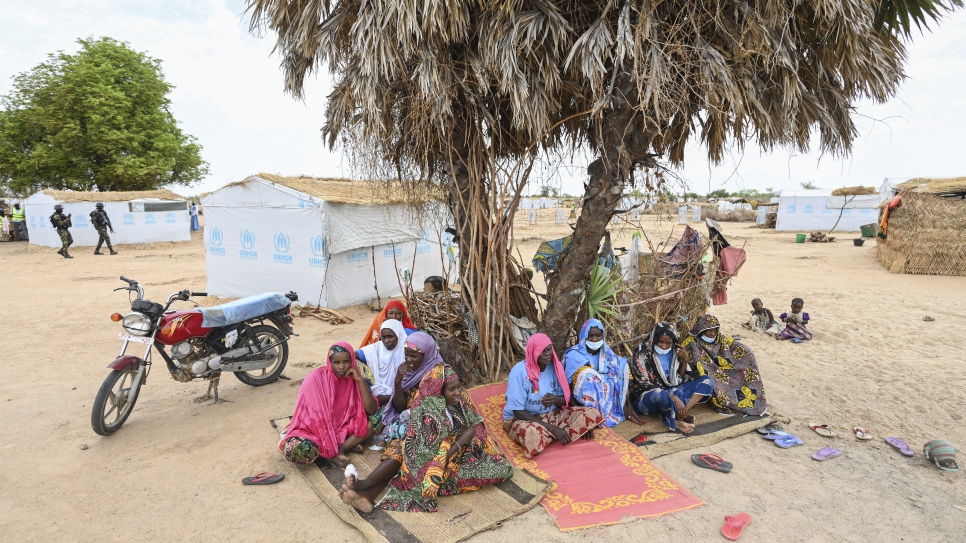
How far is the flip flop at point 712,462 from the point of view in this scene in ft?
12.3

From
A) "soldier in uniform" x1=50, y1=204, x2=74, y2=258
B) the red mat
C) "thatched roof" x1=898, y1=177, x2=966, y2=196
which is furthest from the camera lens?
"soldier in uniform" x1=50, y1=204, x2=74, y2=258

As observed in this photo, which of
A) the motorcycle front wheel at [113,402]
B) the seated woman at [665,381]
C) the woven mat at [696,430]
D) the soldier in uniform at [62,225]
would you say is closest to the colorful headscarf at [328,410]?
the motorcycle front wheel at [113,402]

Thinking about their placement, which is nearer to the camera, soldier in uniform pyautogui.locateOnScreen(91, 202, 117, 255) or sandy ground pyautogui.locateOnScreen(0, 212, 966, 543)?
sandy ground pyautogui.locateOnScreen(0, 212, 966, 543)

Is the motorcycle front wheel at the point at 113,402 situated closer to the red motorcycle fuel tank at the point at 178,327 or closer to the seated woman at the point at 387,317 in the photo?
the red motorcycle fuel tank at the point at 178,327

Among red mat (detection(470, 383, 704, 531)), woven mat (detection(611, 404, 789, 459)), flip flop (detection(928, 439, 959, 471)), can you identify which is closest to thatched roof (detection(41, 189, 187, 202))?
red mat (detection(470, 383, 704, 531))

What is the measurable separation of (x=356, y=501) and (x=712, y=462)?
Answer: 8.44 ft

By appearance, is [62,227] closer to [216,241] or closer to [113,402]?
[216,241]

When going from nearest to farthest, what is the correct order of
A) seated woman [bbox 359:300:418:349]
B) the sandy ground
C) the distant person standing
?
the sandy ground
seated woman [bbox 359:300:418:349]
the distant person standing

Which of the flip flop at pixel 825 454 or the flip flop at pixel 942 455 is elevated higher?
the flip flop at pixel 942 455

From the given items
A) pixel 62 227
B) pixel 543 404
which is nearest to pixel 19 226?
pixel 62 227

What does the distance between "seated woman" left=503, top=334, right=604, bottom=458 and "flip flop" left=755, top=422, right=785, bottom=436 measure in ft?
4.66

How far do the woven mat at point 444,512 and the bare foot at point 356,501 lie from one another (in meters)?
0.05

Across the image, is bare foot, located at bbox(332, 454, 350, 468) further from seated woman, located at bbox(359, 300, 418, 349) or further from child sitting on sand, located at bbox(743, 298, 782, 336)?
child sitting on sand, located at bbox(743, 298, 782, 336)

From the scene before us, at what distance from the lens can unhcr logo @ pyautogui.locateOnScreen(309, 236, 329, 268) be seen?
8773 mm
